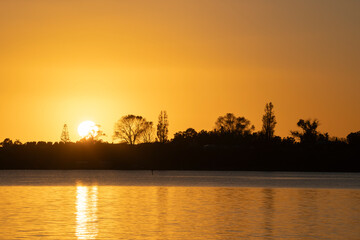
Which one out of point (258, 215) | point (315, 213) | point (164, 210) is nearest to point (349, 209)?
point (315, 213)

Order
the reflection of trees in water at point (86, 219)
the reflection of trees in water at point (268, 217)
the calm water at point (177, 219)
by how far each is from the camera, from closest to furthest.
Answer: the reflection of trees in water at point (86, 219) < the calm water at point (177, 219) < the reflection of trees in water at point (268, 217)

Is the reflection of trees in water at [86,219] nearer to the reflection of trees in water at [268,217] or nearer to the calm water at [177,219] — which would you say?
the calm water at [177,219]

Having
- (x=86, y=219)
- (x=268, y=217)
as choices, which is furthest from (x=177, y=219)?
(x=268, y=217)

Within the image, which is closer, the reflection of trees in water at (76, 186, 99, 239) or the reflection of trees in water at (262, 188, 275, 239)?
the reflection of trees in water at (76, 186, 99, 239)

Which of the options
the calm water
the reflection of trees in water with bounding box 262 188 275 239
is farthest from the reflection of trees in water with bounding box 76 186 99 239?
the reflection of trees in water with bounding box 262 188 275 239

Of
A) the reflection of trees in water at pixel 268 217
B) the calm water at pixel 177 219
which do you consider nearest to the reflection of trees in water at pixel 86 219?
the calm water at pixel 177 219

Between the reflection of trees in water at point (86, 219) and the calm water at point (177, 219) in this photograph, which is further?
the calm water at point (177, 219)

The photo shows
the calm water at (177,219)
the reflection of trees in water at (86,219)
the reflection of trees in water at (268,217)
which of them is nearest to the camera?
the reflection of trees in water at (86,219)

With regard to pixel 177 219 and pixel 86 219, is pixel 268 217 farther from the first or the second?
pixel 86 219

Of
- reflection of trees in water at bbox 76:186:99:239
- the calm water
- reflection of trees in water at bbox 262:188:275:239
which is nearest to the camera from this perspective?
reflection of trees in water at bbox 76:186:99:239

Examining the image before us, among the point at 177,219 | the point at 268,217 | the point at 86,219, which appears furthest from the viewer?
the point at 268,217

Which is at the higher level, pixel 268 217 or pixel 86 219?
pixel 86 219

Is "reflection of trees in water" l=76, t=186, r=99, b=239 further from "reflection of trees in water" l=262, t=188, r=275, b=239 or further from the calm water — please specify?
"reflection of trees in water" l=262, t=188, r=275, b=239

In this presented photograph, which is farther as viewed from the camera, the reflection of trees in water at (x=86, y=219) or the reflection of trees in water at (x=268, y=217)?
the reflection of trees in water at (x=268, y=217)
